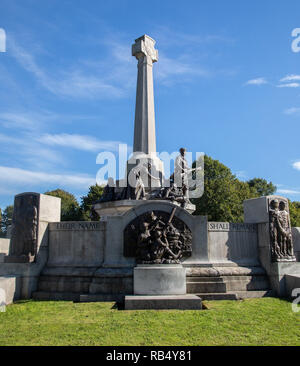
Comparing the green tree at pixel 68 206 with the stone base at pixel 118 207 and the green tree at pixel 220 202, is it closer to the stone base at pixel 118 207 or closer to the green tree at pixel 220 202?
the green tree at pixel 220 202

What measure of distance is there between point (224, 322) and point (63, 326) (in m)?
3.56

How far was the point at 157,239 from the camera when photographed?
35.3 feet

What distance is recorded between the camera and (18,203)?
12.4 m

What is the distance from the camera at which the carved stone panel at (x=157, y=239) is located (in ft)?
35.1

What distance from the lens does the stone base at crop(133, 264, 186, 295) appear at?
9.91 meters

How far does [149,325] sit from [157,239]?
12.5 feet

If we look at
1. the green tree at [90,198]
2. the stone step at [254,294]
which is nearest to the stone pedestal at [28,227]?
the stone step at [254,294]

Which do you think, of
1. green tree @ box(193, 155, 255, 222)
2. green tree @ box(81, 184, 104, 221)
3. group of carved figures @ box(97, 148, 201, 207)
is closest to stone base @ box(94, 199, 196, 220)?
group of carved figures @ box(97, 148, 201, 207)

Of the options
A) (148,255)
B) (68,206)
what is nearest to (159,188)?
(148,255)

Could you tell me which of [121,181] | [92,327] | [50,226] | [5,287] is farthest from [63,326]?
[121,181]

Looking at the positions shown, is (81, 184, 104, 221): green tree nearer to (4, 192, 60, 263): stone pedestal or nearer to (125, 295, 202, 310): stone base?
(4, 192, 60, 263): stone pedestal

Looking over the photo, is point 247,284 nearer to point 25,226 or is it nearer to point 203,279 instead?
point 203,279

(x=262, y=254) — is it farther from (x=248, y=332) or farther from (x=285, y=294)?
(x=248, y=332)
